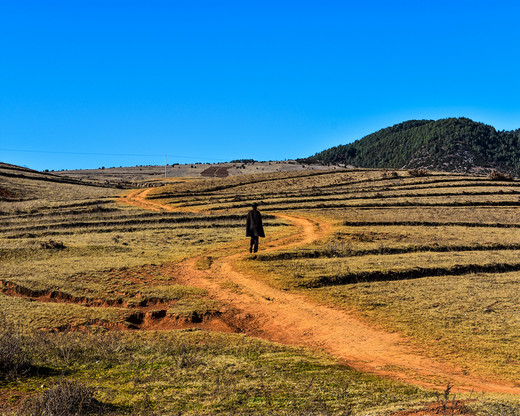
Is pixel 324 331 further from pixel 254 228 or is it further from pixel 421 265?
pixel 254 228

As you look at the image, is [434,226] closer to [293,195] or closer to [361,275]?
[361,275]

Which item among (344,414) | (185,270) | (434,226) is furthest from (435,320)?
(434,226)

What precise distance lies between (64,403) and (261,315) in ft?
27.7

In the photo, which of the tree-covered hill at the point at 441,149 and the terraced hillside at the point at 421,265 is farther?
the tree-covered hill at the point at 441,149

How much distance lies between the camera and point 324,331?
1325cm

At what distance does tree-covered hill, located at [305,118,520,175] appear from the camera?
129625mm

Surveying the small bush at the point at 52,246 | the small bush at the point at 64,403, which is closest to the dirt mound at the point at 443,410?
the small bush at the point at 64,403

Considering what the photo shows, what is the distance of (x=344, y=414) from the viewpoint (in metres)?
7.07

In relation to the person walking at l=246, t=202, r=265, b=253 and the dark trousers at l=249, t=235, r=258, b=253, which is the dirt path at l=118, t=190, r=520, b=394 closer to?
the dark trousers at l=249, t=235, r=258, b=253

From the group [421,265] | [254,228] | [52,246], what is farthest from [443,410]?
[52,246]

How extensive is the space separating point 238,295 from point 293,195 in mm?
35536

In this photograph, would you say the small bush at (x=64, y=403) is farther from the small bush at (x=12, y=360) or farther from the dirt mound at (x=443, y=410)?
the dirt mound at (x=443, y=410)

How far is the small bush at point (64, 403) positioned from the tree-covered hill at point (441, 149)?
112252mm

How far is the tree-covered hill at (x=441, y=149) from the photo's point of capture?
5103 inches
